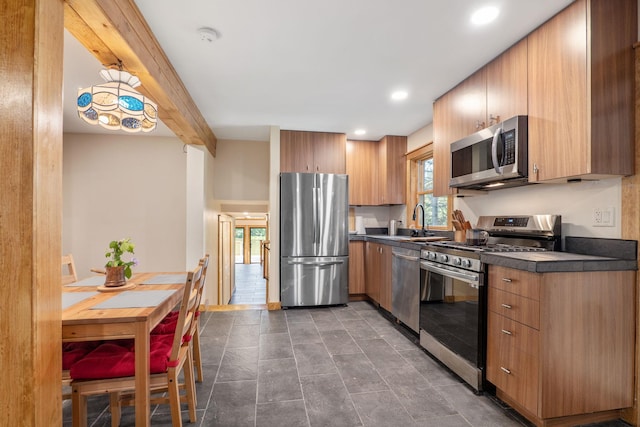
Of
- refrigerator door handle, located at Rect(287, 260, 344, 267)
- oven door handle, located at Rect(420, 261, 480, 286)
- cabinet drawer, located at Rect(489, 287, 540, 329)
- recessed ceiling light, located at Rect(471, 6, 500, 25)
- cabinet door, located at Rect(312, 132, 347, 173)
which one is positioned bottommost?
refrigerator door handle, located at Rect(287, 260, 344, 267)

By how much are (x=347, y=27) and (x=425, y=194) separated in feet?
9.02

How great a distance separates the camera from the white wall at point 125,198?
4559 millimetres

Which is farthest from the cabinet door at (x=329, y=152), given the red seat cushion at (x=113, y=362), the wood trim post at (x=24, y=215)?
the wood trim post at (x=24, y=215)

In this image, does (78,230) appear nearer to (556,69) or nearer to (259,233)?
(556,69)

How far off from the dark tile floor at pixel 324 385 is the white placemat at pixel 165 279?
759 mm

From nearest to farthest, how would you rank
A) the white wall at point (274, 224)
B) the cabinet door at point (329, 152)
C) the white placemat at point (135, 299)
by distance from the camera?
the white placemat at point (135, 299)
the white wall at point (274, 224)
the cabinet door at point (329, 152)

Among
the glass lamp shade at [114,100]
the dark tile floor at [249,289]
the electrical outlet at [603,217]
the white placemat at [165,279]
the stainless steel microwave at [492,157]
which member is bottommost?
the dark tile floor at [249,289]

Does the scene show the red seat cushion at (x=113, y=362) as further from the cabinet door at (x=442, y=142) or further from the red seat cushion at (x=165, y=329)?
the cabinet door at (x=442, y=142)

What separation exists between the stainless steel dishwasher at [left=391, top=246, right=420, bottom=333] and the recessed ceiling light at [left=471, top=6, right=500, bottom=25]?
186 centimetres

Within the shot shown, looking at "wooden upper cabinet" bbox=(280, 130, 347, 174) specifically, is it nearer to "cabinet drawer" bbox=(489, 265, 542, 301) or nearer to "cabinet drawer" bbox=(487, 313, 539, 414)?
"cabinet drawer" bbox=(489, 265, 542, 301)

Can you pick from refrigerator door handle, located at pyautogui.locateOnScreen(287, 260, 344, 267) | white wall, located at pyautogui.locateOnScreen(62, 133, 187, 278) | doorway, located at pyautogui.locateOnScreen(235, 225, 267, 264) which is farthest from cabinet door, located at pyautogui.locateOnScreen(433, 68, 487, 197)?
doorway, located at pyautogui.locateOnScreen(235, 225, 267, 264)

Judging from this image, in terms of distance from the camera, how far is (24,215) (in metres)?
1.13

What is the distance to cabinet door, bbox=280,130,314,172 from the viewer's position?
14.1 ft

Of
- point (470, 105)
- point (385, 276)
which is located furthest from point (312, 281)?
point (470, 105)
